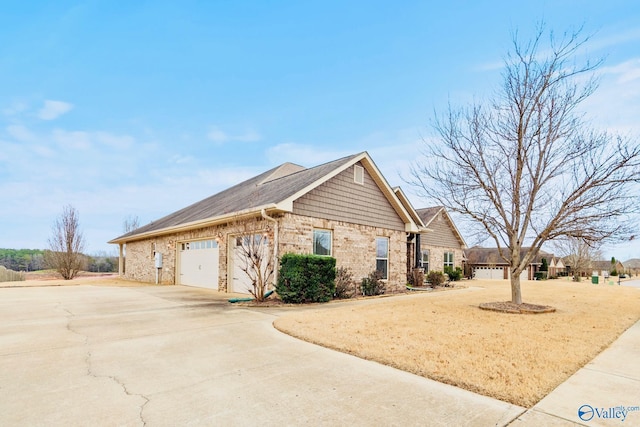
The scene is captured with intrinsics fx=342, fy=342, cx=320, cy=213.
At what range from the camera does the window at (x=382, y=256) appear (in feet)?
48.9

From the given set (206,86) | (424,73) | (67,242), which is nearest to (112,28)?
(206,86)

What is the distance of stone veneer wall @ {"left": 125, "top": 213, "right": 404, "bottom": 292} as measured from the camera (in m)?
11.6

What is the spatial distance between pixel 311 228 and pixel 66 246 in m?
25.7

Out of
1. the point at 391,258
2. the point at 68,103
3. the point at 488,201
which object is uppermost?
the point at 68,103

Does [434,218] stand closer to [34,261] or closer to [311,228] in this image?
[311,228]

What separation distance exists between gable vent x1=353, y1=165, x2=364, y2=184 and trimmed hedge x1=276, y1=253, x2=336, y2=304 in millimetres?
4266

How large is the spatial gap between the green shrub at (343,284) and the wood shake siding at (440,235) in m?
11.8

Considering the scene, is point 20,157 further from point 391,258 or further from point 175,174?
point 391,258

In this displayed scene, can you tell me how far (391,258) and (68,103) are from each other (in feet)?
54.8

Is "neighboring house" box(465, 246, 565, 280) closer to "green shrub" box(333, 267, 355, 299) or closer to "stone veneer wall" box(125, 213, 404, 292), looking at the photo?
"stone veneer wall" box(125, 213, 404, 292)

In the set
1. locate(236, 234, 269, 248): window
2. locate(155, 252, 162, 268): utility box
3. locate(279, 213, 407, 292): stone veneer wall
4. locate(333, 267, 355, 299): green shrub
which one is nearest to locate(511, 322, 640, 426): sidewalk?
locate(333, 267, 355, 299): green shrub

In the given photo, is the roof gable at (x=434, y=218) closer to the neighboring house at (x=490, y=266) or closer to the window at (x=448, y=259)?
the window at (x=448, y=259)

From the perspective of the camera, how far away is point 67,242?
27.9 metres

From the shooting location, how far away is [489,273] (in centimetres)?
3325
